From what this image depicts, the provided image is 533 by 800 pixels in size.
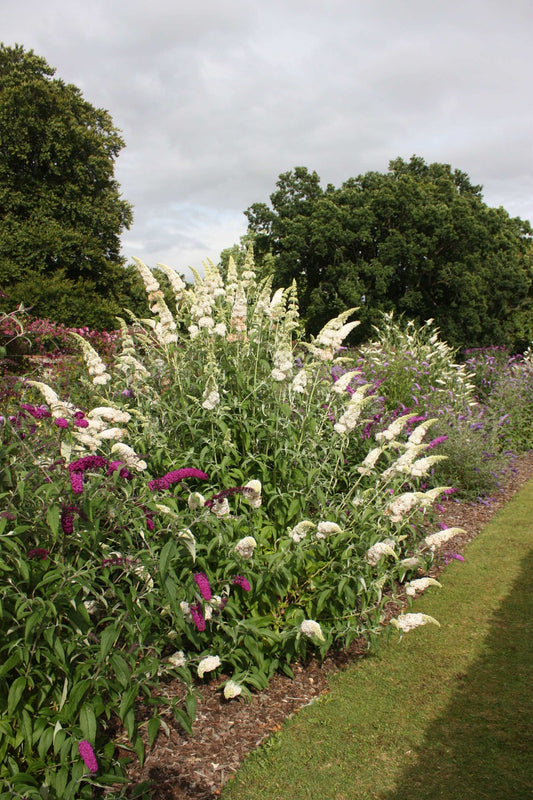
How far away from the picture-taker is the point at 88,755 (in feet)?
6.74

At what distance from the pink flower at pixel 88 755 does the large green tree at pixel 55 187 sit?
16825 millimetres

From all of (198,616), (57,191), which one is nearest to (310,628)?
(198,616)

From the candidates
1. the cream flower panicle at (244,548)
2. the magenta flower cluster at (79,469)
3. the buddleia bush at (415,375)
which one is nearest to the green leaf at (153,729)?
the cream flower panicle at (244,548)

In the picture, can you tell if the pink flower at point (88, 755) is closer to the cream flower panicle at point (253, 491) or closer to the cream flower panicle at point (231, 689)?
the cream flower panicle at point (231, 689)

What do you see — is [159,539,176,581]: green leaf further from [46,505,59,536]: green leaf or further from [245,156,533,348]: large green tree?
[245,156,533,348]: large green tree

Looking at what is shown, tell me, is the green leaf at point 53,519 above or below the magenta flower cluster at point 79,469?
below

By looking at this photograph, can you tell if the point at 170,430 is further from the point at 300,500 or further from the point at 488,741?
the point at 488,741

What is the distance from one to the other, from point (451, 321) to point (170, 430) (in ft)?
57.7

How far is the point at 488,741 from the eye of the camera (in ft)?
9.85

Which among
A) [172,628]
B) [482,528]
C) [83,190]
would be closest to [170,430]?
[172,628]

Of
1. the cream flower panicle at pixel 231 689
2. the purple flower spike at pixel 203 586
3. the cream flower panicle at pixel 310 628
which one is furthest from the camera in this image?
the cream flower panicle at pixel 231 689

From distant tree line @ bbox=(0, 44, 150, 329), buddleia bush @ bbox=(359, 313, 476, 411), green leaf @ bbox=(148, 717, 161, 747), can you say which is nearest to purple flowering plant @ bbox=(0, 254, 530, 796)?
green leaf @ bbox=(148, 717, 161, 747)

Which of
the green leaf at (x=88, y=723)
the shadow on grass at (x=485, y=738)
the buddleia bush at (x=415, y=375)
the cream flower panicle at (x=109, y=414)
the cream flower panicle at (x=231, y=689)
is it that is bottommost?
the shadow on grass at (x=485, y=738)

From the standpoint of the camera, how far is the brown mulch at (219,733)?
8.64 feet
